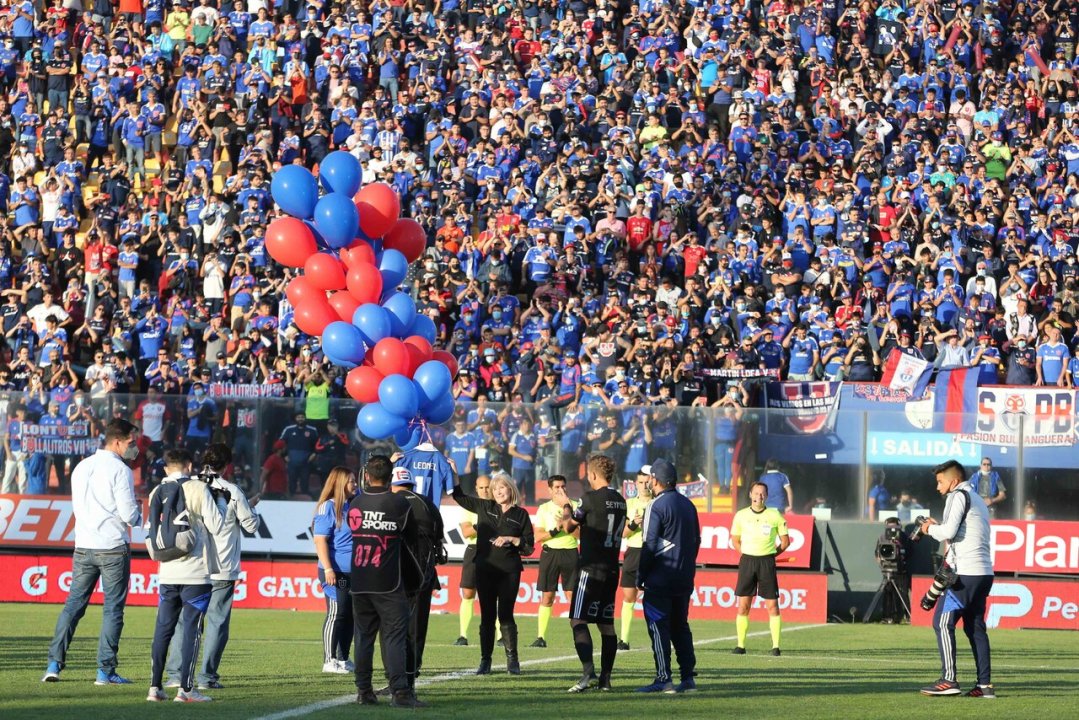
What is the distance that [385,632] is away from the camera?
1233 cm

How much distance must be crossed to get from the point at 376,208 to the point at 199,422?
6.83 m

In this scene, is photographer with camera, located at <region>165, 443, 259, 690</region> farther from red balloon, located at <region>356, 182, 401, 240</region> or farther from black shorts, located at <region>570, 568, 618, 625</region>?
red balloon, located at <region>356, 182, 401, 240</region>

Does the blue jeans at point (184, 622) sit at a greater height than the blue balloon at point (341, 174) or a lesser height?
lesser

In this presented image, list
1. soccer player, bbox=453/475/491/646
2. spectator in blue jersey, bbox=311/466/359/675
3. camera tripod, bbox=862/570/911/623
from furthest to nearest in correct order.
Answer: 1. camera tripod, bbox=862/570/911/623
2. soccer player, bbox=453/475/491/646
3. spectator in blue jersey, bbox=311/466/359/675

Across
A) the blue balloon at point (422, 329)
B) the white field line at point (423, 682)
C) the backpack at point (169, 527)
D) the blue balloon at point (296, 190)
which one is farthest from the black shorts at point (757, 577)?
the backpack at point (169, 527)

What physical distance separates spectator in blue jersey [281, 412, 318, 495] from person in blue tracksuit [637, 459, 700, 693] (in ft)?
41.6

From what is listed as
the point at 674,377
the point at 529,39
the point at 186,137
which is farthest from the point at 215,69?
the point at 674,377

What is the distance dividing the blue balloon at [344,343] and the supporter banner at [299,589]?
610 cm

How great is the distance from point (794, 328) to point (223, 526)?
54.6 feet

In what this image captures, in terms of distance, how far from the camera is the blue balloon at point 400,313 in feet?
67.1

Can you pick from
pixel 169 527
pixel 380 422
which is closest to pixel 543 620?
pixel 380 422

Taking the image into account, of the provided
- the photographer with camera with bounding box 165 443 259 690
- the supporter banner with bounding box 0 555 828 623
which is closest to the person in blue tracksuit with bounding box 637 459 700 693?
the photographer with camera with bounding box 165 443 259 690

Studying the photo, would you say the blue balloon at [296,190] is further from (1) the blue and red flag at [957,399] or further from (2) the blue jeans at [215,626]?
(1) the blue and red flag at [957,399]

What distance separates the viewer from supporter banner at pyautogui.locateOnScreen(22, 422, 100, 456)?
85.0 ft
